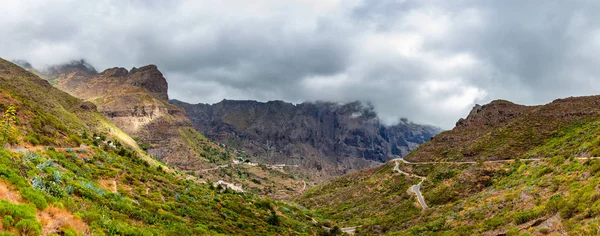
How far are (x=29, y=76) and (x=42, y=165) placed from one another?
157087 millimetres

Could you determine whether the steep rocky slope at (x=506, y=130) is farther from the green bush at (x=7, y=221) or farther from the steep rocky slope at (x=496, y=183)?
the green bush at (x=7, y=221)

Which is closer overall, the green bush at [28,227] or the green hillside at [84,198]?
the green bush at [28,227]

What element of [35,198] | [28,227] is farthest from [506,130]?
[28,227]

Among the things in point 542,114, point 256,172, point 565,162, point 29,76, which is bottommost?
point 256,172

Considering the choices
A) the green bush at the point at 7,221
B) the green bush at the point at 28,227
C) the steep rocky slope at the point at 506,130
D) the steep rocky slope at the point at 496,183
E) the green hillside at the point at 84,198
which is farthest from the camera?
the steep rocky slope at the point at 506,130

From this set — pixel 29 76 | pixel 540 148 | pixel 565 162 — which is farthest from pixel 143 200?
pixel 29 76

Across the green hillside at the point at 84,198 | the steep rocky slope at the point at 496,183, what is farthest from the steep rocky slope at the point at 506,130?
the green hillside at the point at 84,198

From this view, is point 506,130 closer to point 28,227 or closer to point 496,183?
point 496,183

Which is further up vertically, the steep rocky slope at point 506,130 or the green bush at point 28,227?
the steep rocky slope at point 506,130

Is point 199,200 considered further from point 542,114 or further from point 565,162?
point 542,114

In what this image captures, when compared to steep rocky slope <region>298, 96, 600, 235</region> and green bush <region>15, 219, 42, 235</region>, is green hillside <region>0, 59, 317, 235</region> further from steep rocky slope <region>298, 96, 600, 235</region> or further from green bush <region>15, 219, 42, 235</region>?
steep rocky slope <region>298, 96, 600, 235</region>

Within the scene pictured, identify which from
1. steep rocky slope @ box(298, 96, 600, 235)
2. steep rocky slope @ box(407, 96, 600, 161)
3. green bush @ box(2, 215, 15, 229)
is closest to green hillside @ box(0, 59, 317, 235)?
green bush @ box(2, 215, 15, 229)

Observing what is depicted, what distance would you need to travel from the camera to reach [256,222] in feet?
132

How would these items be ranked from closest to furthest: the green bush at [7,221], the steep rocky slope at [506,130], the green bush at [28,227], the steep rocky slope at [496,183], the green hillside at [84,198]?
the green bush at [7,221] < the green bush at [28,227] < the green hillside at [84,198] < the steep rocky slope at [496,183] < the steep rocky slope at [506,130]
